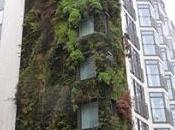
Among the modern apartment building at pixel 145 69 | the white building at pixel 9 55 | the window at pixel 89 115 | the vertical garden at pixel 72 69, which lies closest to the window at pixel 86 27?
the vertical garden at pixel 72 69

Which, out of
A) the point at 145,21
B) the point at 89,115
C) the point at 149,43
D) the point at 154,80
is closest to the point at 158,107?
the point at 154,80

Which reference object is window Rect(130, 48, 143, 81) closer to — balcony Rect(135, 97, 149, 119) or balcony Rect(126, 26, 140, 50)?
balcony Rect(126, 26, 140, 50)

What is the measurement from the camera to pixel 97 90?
21.8 metres

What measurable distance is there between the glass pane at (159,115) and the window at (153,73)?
205 centimetres

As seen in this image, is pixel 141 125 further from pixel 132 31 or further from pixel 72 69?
pixel 132 31

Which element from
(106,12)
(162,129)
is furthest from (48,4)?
(162,129)

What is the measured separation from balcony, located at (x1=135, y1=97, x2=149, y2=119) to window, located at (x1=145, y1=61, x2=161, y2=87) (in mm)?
3307

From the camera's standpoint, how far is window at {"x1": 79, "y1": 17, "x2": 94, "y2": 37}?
80.0ft

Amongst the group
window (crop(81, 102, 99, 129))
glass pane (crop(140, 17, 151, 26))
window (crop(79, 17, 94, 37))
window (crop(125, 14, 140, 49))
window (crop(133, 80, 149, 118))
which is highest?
glass pane (crop(140, 17, 151, 26))

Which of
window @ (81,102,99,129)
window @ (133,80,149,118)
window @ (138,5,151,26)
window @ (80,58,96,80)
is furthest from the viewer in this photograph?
window @ (138,5,151,26)

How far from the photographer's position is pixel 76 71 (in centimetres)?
2339

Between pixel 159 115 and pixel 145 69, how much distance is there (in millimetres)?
3876

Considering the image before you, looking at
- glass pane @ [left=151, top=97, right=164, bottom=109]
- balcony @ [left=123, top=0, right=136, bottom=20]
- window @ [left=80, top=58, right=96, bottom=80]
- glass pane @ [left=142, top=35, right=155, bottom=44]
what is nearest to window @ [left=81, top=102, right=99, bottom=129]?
window @ [left=80, top=58, right=96, bottom=80]

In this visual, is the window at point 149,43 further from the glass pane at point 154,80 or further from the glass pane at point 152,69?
the glass pane at point 154,80
